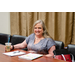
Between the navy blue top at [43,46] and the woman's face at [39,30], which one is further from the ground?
the woman's face at [39,30]

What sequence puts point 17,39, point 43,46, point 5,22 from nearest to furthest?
1. point 43,46
2. point 17,39
3. point 5,22

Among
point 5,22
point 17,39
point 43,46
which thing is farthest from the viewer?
point 5,22

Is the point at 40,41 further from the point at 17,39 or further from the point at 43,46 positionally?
the point at 17,39

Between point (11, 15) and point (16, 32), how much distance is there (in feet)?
1.86

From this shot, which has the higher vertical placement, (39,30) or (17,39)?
(39,30)

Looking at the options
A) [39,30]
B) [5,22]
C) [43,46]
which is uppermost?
[5,22]

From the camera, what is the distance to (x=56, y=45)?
1.93 metres

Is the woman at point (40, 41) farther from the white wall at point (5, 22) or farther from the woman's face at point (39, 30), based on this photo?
the white wall at point (5, 22)

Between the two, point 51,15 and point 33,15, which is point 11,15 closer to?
point 33,15

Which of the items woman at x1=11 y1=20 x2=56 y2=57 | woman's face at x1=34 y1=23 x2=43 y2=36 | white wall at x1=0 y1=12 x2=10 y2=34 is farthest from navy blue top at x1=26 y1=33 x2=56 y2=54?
white wall at x1=0 y1=12 x2=10 y2=34

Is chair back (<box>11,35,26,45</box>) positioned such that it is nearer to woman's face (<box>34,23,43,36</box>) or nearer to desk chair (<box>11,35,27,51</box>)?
desk chair (<box>11,35,27,51</box>)

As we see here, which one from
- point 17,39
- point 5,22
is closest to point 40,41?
point 17,39

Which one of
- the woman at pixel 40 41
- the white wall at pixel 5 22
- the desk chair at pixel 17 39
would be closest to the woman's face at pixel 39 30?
the woman at pixel 40 41

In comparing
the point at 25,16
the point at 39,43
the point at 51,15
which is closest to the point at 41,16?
the point at 51,15
